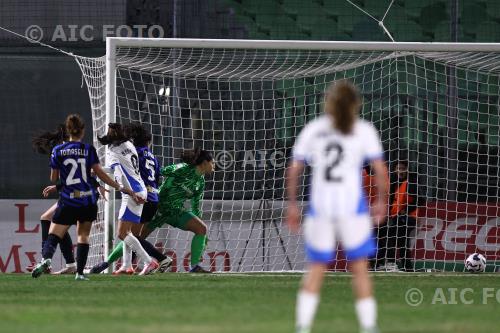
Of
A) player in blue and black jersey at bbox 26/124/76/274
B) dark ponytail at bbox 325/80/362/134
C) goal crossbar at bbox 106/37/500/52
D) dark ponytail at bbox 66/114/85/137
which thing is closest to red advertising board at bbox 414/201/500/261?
goal crossbar at bbox 106/37/500/52

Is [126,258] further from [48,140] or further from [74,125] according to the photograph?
[74,125]

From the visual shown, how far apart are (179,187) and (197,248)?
0.77 metres

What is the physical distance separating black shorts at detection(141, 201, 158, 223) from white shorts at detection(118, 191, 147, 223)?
0.36m

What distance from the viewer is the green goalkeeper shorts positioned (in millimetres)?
14750

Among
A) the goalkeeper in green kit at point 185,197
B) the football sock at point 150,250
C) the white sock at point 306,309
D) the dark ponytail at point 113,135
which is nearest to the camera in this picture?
the white sock at point 306,309

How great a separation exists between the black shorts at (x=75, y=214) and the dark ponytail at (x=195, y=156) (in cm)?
203

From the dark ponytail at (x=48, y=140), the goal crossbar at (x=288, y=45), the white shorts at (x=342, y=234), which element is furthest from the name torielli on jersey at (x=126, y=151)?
the white shorts at (x=342, y=234)

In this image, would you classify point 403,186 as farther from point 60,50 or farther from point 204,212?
point 60,50

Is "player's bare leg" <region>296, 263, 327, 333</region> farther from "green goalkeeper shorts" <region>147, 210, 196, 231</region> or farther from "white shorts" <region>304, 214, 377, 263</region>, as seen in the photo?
"green goalkeeper shorts" <region>147, 210, 196, 231</region>

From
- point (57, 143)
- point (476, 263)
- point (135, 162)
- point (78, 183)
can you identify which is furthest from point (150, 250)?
point (476, 263)

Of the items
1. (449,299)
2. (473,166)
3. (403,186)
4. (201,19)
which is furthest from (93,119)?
(449,299)

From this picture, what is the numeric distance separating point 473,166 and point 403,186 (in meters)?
1.35

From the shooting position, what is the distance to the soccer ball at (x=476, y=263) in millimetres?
15102

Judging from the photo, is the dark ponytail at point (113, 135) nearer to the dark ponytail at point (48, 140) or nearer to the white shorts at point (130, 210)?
the white shorts at point (130, 210)
